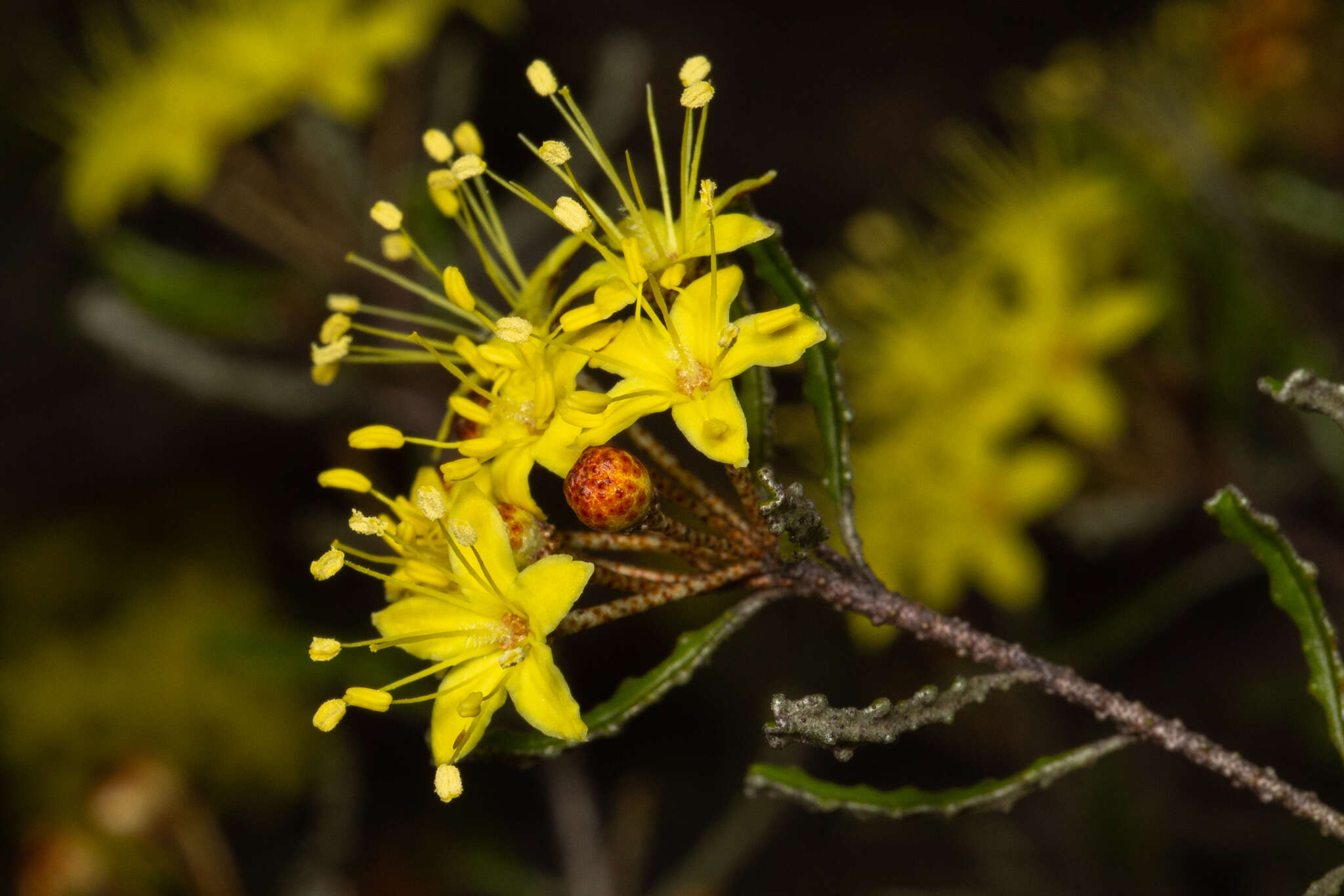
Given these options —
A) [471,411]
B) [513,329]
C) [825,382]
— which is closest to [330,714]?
[471,411]

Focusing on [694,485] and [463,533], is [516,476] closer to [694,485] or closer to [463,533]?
[463,533]

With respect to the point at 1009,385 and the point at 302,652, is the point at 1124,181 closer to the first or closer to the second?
the point at 1009,385

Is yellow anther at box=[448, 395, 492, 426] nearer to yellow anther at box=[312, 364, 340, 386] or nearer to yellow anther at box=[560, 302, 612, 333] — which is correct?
yellow anther at box=[560, 302, 612, 333]

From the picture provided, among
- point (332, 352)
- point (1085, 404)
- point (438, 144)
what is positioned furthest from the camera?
point (1085, 404)

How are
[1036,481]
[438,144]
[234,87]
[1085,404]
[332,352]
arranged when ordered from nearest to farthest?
1. [332,352]
2. [438,144]
3. [1085,404]
4. [1036,481]
5. [234,87]

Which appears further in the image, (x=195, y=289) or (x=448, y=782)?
(x=195, y=289)

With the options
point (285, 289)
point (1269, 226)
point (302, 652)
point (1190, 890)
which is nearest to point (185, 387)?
point (285, 289)

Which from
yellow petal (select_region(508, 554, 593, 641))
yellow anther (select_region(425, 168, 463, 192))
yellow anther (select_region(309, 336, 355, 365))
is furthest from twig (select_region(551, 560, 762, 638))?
yellow anther (select_region(425, 168, 463, 192))
